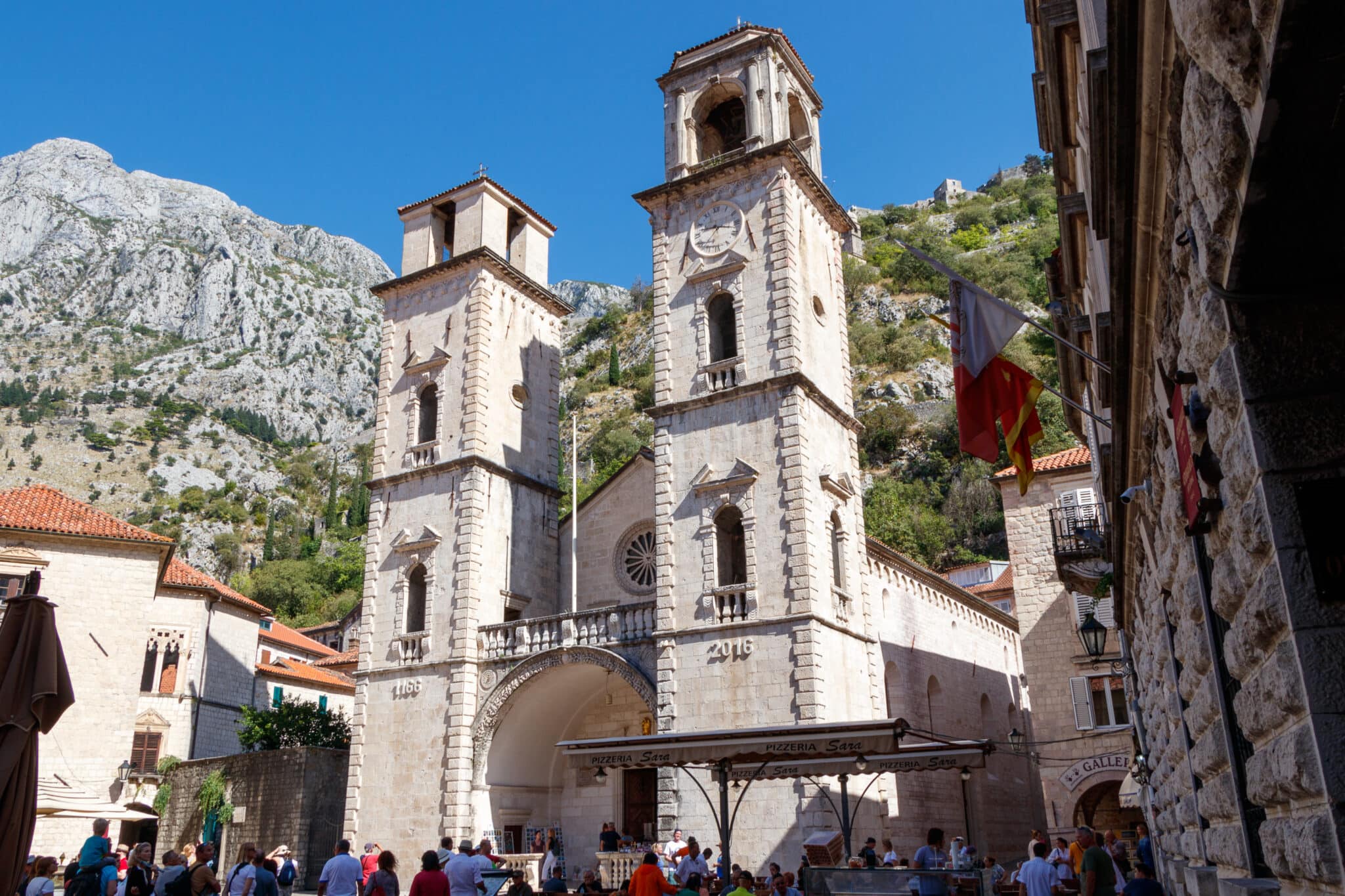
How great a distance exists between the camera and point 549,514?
29031 millimetres

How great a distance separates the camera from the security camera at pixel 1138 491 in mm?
7227

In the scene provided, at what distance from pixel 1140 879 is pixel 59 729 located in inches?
1133

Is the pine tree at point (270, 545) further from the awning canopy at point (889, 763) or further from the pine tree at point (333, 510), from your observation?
the awning canopy at point (889, 763)

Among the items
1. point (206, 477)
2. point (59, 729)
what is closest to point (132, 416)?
point (206, 477)

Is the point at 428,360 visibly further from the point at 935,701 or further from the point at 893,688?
the point at 935,701

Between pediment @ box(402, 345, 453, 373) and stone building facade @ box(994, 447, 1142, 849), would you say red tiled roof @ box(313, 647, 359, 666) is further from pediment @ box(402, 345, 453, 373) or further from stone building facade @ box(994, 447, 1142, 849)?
stone building facade @ box(994, 447, 1142, 849)

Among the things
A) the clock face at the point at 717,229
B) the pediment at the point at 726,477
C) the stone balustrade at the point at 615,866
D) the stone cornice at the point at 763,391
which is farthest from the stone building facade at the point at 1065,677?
the stone balustrade at the point at 615,866

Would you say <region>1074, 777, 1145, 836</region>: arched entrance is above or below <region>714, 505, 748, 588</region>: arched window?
below

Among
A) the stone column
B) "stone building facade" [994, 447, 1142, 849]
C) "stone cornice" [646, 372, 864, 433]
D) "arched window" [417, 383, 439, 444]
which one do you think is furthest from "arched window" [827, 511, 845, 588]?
"arched window" [417, 383, 439, 444]

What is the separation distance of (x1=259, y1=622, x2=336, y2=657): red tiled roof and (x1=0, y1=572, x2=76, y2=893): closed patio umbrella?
4278 centimetres

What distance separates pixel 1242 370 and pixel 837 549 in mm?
19628

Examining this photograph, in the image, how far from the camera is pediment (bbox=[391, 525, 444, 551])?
86.7 feet

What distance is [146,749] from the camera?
115 feet

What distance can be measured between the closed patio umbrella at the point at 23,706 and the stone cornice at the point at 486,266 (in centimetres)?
1945
